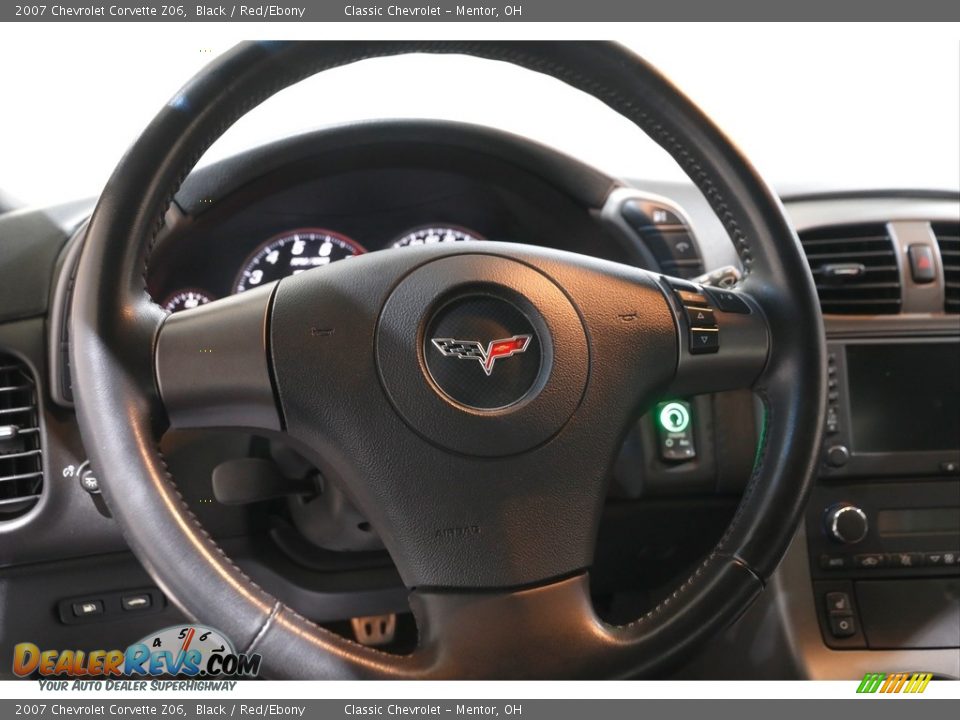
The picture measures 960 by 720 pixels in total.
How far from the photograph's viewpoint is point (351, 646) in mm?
776

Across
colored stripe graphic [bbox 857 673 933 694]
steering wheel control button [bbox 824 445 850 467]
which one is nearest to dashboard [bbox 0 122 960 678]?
steering wheel control button [bbox 824 445 850 467]

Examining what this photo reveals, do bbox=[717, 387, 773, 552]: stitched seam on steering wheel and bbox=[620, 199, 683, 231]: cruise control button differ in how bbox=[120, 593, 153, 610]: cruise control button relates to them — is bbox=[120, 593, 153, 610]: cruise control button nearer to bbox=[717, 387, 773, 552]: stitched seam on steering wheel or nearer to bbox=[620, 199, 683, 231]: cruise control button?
bbox=[717, 387, 773, 552]: stitched seam on steering wheel

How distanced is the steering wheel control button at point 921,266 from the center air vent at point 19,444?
4.55 ft

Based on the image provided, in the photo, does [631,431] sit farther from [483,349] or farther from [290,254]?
[290,254]

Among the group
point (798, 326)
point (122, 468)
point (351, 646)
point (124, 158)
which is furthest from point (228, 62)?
point (798, 326)

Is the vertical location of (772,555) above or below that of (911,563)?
above

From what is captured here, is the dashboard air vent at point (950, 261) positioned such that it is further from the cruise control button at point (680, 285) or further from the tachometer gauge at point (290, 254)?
the tachometer gauge at point (290, 254)

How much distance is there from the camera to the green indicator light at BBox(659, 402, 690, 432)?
1.26 metres

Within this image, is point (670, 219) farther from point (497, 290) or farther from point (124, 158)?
point (124, 158)

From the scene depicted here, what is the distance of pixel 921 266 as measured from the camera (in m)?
1.42

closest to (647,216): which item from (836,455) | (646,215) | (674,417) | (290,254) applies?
(646,215)

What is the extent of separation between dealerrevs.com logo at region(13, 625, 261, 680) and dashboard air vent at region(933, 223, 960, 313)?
4.18 ft

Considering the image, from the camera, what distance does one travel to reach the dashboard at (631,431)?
3.74ft

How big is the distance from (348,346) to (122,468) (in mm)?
246
